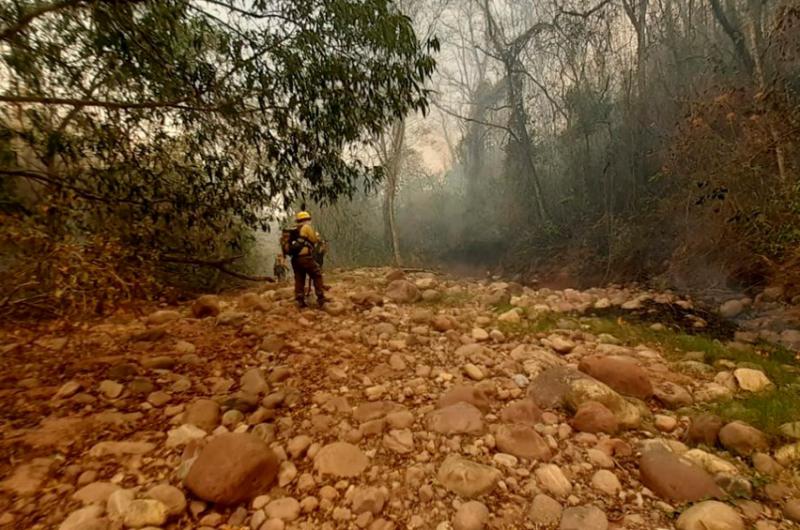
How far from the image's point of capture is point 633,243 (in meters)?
8.05

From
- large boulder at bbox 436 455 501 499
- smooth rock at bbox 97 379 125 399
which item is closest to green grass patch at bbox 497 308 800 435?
large boulder at bbox 436 455 501 499

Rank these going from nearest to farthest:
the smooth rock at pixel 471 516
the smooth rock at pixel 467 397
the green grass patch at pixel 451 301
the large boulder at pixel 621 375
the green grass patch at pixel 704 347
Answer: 1. the smooth rock at pixel 471 516
2. the smooth rock at pixel 467 397
3. the large boulder at pixel 621 375
4. the green grass patch at pixel 704 347
5. the green grass patch at pixel 451 301

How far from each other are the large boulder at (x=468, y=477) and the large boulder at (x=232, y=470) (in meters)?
0.88

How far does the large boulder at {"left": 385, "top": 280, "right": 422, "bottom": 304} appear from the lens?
19.2 feet

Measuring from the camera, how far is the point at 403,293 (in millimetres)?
5961

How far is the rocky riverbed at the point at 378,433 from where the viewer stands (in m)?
1.71

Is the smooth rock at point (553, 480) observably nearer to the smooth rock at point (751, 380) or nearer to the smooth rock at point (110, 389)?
the smooth rock at point (751, 380)

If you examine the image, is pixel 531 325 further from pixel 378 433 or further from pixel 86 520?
pixel 86 520

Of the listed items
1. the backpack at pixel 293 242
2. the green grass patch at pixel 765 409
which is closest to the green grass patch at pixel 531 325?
the green grass patch at pixel 765 409

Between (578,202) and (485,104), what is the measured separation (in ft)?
21.6

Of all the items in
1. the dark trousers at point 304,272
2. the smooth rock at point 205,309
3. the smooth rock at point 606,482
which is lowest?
the smooth rock at point 606,482

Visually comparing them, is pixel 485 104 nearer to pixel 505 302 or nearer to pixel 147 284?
pixel 505 302

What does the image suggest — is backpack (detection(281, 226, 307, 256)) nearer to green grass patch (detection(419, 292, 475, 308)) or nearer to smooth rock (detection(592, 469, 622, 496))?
green grass patch (detection(419, 292, 475, 308))

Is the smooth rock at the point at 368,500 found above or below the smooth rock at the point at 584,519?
above
